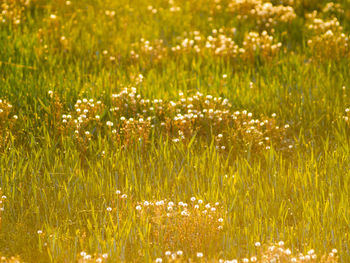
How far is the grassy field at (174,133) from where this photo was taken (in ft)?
15.1

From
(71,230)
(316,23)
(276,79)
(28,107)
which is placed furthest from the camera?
(316,23)

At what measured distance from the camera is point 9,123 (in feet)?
20.6

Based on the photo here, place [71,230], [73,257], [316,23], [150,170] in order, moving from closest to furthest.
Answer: [73,257], [71,230], [150,170], [316,23]

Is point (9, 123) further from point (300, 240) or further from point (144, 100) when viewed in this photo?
point (300, 240)

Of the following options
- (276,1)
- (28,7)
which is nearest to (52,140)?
(28,7)

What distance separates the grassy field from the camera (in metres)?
4.61

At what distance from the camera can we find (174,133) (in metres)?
6.43

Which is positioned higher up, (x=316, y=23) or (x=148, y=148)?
(x=316, y=23)

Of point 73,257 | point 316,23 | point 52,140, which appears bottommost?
point 73,257

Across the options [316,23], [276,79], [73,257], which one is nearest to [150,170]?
[73,257]

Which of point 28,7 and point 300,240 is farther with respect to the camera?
point 28,7

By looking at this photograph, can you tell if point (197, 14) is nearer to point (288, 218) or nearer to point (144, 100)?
point (144, 100)

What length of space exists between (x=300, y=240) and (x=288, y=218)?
41 cm

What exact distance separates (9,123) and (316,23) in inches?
211
